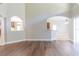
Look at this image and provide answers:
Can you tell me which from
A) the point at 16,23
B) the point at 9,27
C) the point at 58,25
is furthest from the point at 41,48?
the point at 9,27

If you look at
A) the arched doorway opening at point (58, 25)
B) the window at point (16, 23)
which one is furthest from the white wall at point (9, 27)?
the arched doorway opening at point (58, 25)

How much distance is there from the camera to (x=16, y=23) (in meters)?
3.17

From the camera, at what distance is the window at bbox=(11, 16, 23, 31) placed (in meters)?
3.17

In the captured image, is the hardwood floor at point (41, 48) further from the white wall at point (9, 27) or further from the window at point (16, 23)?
the window at point (16, 23)

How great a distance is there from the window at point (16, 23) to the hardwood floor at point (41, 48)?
0.44 m

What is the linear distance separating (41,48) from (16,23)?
1.01 metres

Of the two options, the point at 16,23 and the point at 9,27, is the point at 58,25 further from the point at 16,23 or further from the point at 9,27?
the point at 9,27

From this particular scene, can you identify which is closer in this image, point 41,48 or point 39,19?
point 41,48

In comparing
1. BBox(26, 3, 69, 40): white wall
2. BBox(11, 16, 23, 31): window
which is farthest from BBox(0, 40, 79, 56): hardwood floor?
BBox(11, 16, 23, 31): window

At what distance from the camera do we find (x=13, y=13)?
327 centimetres

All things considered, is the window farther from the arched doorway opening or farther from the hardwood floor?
the arched doorway opening

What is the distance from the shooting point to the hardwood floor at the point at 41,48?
2.88 metres

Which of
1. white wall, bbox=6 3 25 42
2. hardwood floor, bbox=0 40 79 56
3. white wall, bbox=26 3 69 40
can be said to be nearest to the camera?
hardwood floor, bbox=0 40 79 56

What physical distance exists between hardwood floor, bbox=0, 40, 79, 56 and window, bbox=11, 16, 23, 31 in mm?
440
